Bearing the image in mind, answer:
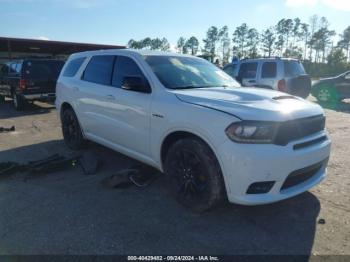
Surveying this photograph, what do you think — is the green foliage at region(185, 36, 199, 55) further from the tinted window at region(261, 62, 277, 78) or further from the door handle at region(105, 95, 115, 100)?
the door handle at region(105, 95, 115, 100)

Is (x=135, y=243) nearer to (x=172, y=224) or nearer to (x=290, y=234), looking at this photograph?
(x=172, y=224)

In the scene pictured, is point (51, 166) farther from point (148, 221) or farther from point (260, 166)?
point (260, 166)

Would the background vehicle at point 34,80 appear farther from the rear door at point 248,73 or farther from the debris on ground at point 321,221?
the debris on ground at point 321,221

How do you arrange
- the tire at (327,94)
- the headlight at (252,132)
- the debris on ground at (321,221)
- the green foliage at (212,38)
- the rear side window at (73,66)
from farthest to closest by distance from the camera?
the green foliage at (212,38) → the tire at (327,94) → the rear side window at (73,66) → the debris on ground at (321,221) → the headlight at (252,132)

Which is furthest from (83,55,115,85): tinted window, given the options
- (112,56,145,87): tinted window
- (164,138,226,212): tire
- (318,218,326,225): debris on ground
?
(318,218,326,225): debris on ground

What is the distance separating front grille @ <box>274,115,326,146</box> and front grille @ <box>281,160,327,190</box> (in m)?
0.35

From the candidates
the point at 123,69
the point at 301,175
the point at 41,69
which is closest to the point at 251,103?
the point at 301,175

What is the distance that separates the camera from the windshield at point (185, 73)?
442cm

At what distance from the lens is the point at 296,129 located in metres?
3.49

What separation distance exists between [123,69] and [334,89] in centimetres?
1282

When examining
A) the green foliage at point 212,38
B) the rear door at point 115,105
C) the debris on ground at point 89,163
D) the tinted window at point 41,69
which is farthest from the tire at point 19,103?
the green foliage at point 212,38

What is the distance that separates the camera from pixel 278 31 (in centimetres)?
9162

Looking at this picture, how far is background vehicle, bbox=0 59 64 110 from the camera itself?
12.2 metres

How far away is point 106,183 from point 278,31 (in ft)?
314
